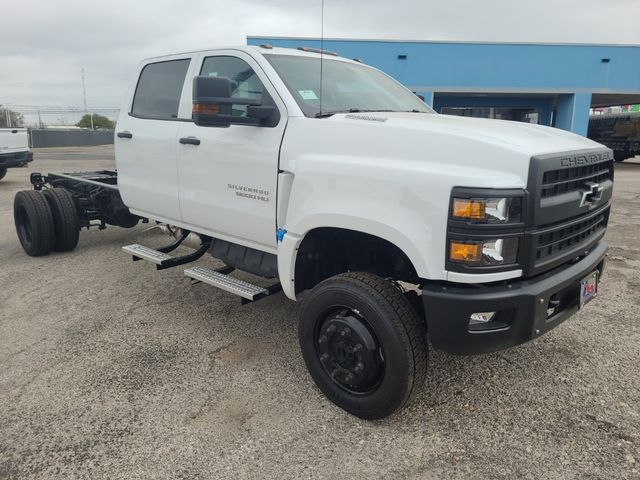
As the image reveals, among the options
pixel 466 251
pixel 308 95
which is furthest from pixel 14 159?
pixel 466 251

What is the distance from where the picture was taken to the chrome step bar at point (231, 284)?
3564 mm

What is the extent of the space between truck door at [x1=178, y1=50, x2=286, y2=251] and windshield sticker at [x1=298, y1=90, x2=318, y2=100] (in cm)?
17

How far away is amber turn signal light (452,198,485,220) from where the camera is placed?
2.34 meters

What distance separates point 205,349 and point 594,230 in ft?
9.04

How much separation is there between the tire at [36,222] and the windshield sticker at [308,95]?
4116 millimetres

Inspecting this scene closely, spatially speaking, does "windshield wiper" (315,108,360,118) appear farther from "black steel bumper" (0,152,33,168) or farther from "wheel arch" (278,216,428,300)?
"black steel bumper" (0,152,33,168)

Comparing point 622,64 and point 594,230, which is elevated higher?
point 622,64

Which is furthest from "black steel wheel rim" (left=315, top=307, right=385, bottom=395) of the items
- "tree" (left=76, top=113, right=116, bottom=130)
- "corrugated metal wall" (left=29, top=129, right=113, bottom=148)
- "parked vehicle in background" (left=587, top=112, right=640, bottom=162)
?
"tree" (left=76, top=113, right=116, bottom=130)

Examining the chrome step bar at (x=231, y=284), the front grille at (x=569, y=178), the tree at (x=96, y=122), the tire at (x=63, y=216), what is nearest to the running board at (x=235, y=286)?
the chrome step bar at (x=231, y=284)

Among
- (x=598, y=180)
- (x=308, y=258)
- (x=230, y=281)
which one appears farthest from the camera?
(x=230, y=281)

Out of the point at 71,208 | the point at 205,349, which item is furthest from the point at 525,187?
the point at 71,208

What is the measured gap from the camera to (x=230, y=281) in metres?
3.79

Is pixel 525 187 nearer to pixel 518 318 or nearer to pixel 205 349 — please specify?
pixel 518 318

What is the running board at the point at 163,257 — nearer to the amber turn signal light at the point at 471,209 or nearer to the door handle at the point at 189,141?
the door handle at the point at 189,141
